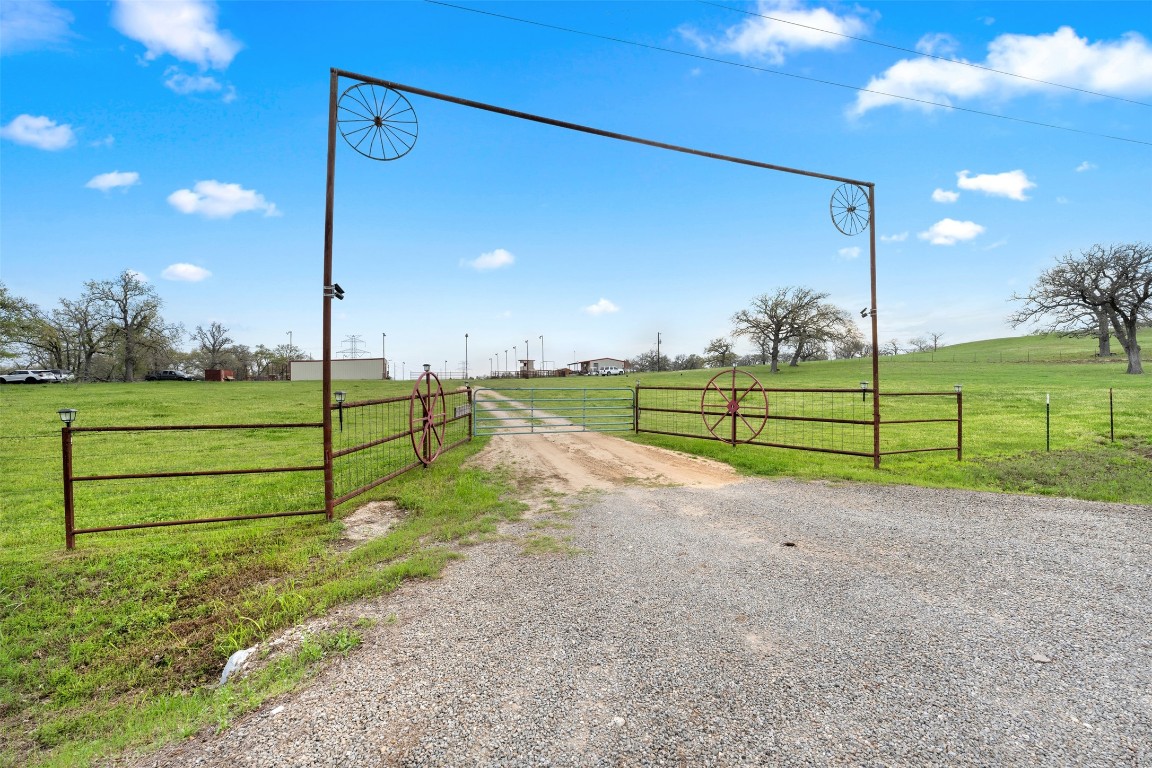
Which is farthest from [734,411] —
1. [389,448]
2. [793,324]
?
[793,324]

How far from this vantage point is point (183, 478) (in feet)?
32.1

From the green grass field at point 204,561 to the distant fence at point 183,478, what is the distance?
75 mm

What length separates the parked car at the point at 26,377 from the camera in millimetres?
39544

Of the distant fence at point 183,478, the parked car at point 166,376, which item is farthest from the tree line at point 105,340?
the distant fence at point 183,478

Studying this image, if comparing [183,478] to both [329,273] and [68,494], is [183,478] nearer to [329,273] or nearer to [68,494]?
[68,494]

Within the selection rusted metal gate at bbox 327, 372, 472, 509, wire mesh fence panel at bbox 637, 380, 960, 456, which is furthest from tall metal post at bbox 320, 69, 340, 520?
wire mesh fence panel at bbox 637, 380, 960, 456

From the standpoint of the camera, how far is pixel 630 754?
7.39 feet

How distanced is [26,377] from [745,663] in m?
58.6

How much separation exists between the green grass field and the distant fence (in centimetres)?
8

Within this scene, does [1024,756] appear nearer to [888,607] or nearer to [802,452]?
[888,607]

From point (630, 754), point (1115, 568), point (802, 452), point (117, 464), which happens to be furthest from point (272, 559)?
point (802, 452)

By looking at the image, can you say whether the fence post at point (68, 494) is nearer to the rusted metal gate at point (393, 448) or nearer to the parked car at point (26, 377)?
the rusted metal gate at point (393, 448)

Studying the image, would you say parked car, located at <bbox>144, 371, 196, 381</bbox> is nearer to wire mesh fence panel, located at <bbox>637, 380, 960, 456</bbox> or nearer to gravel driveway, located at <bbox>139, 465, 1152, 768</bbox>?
wire mesh fence panel, located at <bbox>637, 380, 960, 456</bbox>

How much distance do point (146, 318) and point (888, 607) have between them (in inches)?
2459
